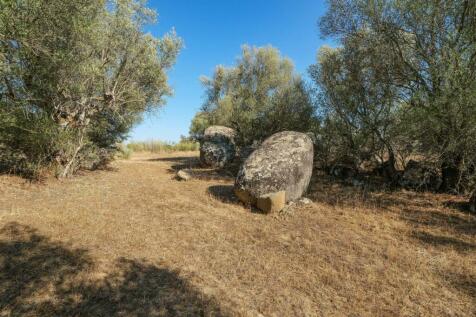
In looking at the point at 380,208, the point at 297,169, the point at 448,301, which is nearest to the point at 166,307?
the point at 448,301

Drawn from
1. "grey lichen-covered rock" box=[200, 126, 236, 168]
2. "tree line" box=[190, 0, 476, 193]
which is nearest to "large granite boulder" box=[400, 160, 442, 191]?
"tree line" box=[190, 0, 476, 193]

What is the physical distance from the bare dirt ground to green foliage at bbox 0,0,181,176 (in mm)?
2041

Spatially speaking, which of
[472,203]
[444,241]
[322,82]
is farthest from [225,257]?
[322,82]

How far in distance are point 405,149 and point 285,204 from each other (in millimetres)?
5803

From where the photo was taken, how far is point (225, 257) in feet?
17.3

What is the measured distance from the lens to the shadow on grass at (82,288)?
3568mm

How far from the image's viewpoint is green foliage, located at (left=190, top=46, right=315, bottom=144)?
51.8 ft

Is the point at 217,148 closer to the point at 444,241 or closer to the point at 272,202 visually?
the point at 272,202

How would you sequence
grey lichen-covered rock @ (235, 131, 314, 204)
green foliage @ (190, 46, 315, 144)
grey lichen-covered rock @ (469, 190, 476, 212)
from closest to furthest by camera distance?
1. grey lichen-covered rock @ (469, 190, 476, 212)
2. grey lichen-covered rock @ (235, 131, 314, 204)
3. green foliage @ (190, 46, 315, 144)

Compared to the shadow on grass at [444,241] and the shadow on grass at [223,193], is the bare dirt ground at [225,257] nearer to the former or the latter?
the shadow on grass at [444,241]

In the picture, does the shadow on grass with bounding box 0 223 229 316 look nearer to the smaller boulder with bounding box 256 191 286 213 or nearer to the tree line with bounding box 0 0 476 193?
the smaller boulder with bounding box 256 191 286 213

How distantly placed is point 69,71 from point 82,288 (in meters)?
7.90

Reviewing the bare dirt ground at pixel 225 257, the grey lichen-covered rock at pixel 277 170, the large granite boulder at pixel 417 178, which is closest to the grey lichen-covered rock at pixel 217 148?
the grey lichen-covered rock at pixel 277 170

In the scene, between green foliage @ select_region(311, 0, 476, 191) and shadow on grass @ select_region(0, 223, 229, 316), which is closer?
shadow on grass @ select_region(0, 223, 229, 316)
